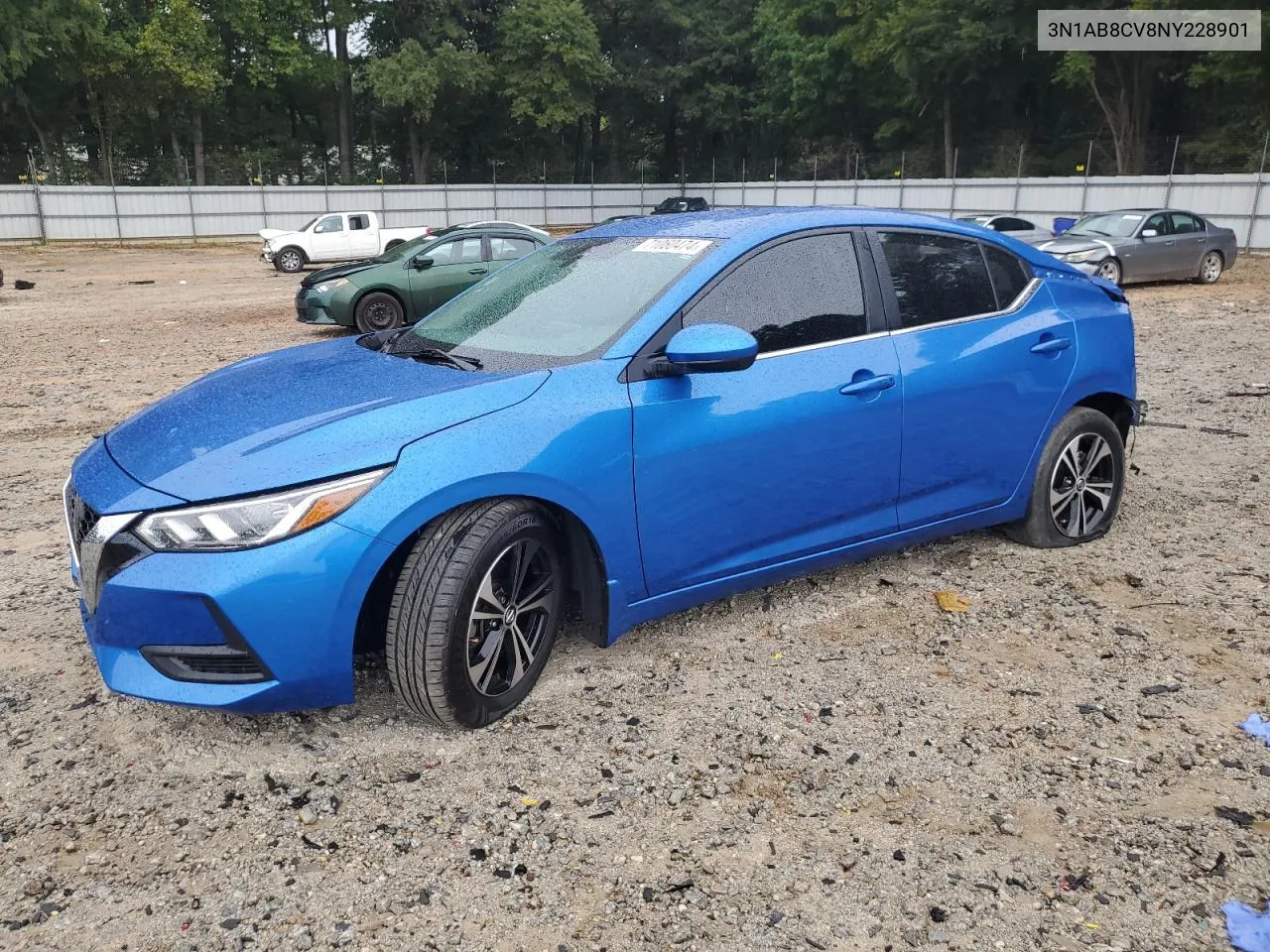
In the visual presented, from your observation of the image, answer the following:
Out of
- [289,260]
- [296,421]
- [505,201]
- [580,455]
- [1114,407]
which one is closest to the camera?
[296,421]

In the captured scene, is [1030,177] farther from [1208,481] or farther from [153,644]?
[153,644]

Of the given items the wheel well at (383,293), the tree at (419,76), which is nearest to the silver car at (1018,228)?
the wheel well at (383,293)

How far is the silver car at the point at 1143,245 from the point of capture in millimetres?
16641

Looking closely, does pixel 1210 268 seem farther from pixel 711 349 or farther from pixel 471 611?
pixel 471 611

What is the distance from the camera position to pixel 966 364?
166 inches

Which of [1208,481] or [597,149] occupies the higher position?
[597,149]

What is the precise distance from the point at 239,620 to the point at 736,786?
1.51 meters

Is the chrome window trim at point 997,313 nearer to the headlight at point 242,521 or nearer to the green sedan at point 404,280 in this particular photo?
the headlight at point 242,521

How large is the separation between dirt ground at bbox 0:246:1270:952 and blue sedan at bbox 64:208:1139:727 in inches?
11.8

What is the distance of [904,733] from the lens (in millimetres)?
3275

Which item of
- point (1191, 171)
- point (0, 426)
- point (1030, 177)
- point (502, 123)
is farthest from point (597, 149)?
point (0, 426)

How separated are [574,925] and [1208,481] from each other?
5.21 metres

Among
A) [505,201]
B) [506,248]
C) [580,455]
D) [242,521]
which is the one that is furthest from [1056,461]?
[505,201]

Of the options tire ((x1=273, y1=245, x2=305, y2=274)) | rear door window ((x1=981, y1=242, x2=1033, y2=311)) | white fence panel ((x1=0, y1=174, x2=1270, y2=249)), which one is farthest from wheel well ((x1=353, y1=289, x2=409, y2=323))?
white fence panel ((x1=0, y1=174, x2=1270, y2=249))
